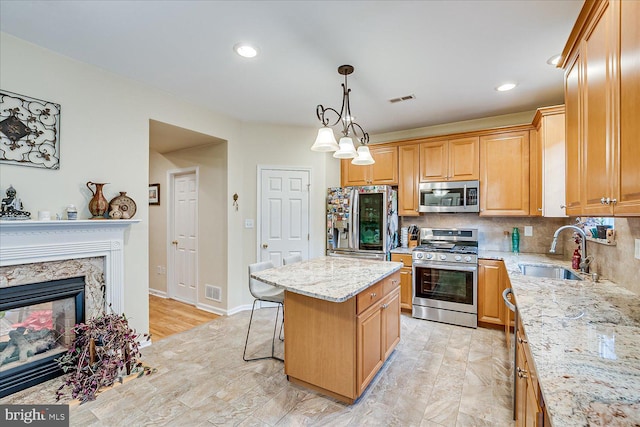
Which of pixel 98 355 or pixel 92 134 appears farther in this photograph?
pixel 92 134

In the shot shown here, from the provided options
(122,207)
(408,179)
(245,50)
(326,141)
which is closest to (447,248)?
(408,179)

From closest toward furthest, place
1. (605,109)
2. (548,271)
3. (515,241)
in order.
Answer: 1. (605,109)
2. (548,271)
3. (515,241)

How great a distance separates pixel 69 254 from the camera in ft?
7.75

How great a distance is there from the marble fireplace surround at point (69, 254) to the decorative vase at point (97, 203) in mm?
97

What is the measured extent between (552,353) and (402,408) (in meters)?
1.34

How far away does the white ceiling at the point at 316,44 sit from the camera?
72.4 inches

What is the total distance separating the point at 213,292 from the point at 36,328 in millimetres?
1860

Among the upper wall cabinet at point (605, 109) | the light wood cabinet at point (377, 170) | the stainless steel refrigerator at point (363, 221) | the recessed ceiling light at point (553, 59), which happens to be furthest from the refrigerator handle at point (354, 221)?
the upper wall cabinet at point (605, 109)

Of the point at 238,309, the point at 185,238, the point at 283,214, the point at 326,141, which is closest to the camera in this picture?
the point at 326,141

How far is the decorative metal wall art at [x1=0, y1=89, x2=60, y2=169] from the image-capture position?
6.88ft

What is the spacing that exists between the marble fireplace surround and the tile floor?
77cm

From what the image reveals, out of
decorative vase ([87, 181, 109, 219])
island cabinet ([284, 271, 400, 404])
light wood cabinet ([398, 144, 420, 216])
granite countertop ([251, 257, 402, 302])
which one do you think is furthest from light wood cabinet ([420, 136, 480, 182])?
decorative vase ([87, 181, 109, 219])

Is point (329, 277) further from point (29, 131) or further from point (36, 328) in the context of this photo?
point (29, 131)

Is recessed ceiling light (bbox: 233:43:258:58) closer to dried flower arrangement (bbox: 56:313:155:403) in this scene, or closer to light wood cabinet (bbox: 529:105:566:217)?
dried flower arrangement (bbox: 56:313:155:403)
